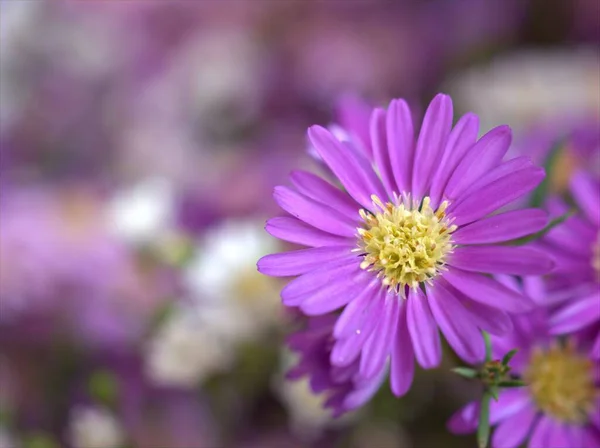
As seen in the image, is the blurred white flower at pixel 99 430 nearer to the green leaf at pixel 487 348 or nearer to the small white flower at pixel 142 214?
the small white flower at pixel 142 214

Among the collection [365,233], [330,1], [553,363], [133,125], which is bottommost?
[553,363]

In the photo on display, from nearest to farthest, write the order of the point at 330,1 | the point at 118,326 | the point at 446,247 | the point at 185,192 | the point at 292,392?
the point at 446,247
the point at 292,392
the point at 118,326
the point at 185,192
the point at 330,1

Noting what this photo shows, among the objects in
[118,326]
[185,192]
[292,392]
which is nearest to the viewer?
[292,392]

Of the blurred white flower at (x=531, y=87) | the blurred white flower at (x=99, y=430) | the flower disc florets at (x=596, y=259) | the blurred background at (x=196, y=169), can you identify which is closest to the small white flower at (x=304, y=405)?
the blurred background at (x=196, y=169)

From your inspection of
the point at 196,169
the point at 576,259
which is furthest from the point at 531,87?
the point at 576,259

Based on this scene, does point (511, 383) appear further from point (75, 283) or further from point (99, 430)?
point (75, 283)

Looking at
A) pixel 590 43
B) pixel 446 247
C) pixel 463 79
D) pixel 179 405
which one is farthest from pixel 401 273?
pixel 590 43

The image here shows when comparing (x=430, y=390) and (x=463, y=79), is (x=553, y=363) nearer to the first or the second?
(x=430, y=390)
